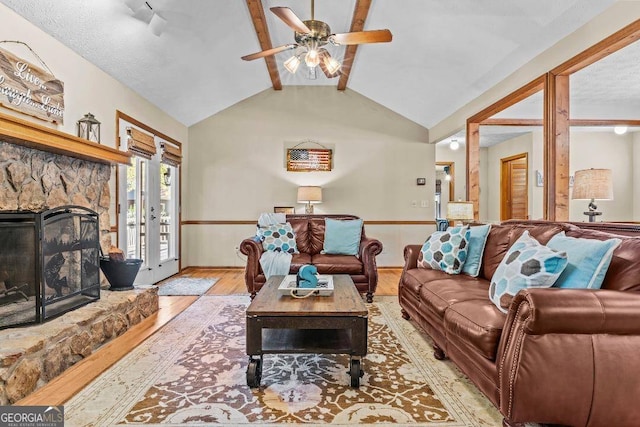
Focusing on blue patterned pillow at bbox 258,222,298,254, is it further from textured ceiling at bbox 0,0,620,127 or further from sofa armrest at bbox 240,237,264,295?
textured ceiling at bbox 0,0,620,127

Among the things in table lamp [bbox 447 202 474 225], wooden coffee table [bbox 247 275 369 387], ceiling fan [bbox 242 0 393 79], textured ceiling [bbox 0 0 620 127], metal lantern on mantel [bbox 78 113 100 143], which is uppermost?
textured ceiling [bbox 0 0 620 127]

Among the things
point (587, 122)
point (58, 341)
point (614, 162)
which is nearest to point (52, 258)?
point (58, 341)

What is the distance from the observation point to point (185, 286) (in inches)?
187

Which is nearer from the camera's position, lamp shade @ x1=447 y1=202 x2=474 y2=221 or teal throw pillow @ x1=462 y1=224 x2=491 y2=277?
teal throw pillow @ x1=462 y1=224 x2=491 y2=277

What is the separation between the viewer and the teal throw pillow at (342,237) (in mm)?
4355

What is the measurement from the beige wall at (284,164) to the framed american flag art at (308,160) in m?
0.09

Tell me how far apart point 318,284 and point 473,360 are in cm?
114

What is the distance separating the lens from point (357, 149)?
20.3 feet

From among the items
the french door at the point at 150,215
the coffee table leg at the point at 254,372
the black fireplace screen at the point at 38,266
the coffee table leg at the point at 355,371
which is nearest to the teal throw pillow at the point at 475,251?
the coffee table leg at the point at 355,371

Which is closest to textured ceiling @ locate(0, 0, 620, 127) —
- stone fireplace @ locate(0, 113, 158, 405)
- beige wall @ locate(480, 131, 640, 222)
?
stone fireplace @ locate(0, 113, 158, 405)

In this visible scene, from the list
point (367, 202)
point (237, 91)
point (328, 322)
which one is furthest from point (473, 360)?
point (237, 91)

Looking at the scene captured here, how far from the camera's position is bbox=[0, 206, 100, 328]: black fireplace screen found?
2316 mm

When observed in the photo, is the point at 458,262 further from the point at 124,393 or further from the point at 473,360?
the point at 124,393

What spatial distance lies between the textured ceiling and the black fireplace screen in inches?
59.3
